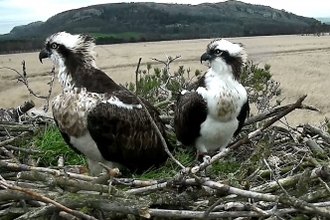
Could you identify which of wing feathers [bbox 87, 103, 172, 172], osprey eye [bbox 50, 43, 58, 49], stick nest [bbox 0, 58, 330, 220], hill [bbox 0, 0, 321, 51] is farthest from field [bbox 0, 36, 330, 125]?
stick nest [bbox 0, 58, 330, 220]

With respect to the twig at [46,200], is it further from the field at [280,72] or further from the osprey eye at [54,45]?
the field at [280,72]

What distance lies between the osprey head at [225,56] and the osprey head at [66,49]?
0.98 meters

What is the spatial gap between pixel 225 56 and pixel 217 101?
0.40 metres

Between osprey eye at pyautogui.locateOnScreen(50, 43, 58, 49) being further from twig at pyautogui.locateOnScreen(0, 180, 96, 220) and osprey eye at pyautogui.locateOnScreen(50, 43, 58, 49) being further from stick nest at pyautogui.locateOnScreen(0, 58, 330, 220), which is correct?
twig at pyautogui.locateOnScreen(0, 180, 96, 220)

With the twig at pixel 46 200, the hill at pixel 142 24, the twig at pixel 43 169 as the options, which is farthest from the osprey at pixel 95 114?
the hill at pixel 142 24

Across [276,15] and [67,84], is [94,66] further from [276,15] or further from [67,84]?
[276,15]

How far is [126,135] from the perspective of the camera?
3.91 meters

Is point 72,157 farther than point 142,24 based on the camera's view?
No

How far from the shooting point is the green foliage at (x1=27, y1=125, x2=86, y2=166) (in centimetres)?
439

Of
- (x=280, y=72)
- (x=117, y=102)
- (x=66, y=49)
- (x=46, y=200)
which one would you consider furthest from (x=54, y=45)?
(x=280, y=72)

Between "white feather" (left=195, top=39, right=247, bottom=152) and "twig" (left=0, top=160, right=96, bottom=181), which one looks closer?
"twig" (left=0, top=160, right=96, bottom=181)

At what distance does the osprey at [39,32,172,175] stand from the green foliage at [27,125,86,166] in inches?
18.4

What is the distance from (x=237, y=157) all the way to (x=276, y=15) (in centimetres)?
7494

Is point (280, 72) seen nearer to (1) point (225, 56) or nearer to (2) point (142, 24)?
(1) point (225, 56)
